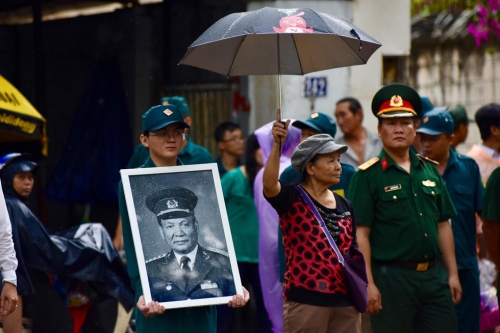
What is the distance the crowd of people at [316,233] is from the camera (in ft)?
17.4

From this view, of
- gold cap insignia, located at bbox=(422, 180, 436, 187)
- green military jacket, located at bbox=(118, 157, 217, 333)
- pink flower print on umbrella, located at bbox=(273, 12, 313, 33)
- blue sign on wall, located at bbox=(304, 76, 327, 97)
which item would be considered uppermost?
blue sign on wall, located at bbox=(304, 76, 327, 97)

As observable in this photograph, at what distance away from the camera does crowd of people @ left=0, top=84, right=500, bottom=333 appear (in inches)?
209

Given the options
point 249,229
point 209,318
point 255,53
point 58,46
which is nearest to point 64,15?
point 58,46

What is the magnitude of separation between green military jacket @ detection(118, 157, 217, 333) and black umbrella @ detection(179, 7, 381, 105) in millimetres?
1046

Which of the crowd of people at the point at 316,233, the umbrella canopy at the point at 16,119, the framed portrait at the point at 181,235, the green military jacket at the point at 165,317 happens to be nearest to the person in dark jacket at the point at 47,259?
the crowd of people at the point at 316,233

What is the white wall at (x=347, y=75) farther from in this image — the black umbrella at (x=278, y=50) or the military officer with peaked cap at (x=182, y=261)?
the military officer with peaked cap at (x=182, y=261)

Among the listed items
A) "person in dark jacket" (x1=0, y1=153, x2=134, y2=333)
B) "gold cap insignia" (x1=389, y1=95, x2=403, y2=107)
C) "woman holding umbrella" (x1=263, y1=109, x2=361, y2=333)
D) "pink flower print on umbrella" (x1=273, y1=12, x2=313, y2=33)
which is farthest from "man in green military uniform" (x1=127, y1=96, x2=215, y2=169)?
"pink flower print on umbrella" (x1=273, y1=12, x2=313, y2=33)

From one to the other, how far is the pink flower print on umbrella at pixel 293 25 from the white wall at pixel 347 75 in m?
4.82

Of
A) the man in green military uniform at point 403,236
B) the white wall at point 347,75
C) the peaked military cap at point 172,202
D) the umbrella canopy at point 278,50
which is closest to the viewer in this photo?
the peaked military cap at point 172,202

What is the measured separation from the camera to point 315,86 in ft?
33.8

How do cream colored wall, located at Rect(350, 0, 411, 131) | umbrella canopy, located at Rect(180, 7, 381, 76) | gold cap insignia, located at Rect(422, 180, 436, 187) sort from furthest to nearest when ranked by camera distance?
cream colored wall, located at Rect(350, 0, 411, 131), gold cap insignia, located at Rect(422, 180, 436, 187), umbrella canopy, located at Rect(180, 7, 381, 76)

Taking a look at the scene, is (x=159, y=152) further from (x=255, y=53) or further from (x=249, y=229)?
(x=249, y=229)

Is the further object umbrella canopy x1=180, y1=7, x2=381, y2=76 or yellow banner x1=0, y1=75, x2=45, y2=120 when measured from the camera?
yellow banner x1=0, y1=75, x2=45, y2=120

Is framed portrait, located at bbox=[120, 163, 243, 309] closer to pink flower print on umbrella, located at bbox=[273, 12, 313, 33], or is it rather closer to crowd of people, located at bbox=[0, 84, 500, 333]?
crowd of people, located at bbox=[0, 84, 500, 333]
